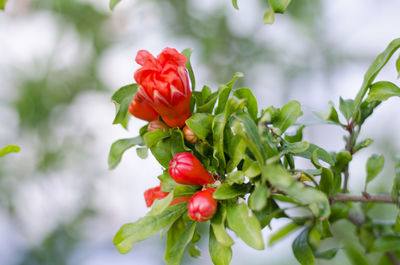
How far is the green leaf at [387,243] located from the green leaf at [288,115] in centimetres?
34

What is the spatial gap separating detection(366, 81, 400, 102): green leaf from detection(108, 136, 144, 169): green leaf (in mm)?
313

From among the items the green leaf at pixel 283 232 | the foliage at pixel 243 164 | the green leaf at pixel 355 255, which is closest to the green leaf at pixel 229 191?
the foliage at pixel 243 164

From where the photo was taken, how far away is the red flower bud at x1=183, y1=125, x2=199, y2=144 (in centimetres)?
50

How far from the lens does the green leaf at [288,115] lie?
51cm

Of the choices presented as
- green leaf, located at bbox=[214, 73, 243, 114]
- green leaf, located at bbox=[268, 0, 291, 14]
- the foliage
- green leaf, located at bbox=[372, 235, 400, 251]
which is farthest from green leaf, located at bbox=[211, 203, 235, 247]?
green leaf, located at bbox=[372, 235, 400, 251]

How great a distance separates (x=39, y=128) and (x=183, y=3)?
1.03 m

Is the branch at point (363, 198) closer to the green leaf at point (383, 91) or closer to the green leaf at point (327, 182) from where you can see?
the green leaf at point (327, 182)

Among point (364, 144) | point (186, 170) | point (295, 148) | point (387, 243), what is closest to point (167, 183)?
point (186, 170)

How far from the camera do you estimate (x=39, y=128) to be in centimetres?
204

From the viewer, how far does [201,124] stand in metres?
0.47

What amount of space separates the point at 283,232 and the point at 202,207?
1.32 ft

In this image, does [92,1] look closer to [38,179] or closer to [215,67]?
[215,67]

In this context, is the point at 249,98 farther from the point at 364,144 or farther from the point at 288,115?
the point at 364,144

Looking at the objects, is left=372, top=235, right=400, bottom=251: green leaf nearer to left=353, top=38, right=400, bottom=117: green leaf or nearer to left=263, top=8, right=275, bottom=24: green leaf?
left=353, top=38, right=400, bottom=117: green leaf
